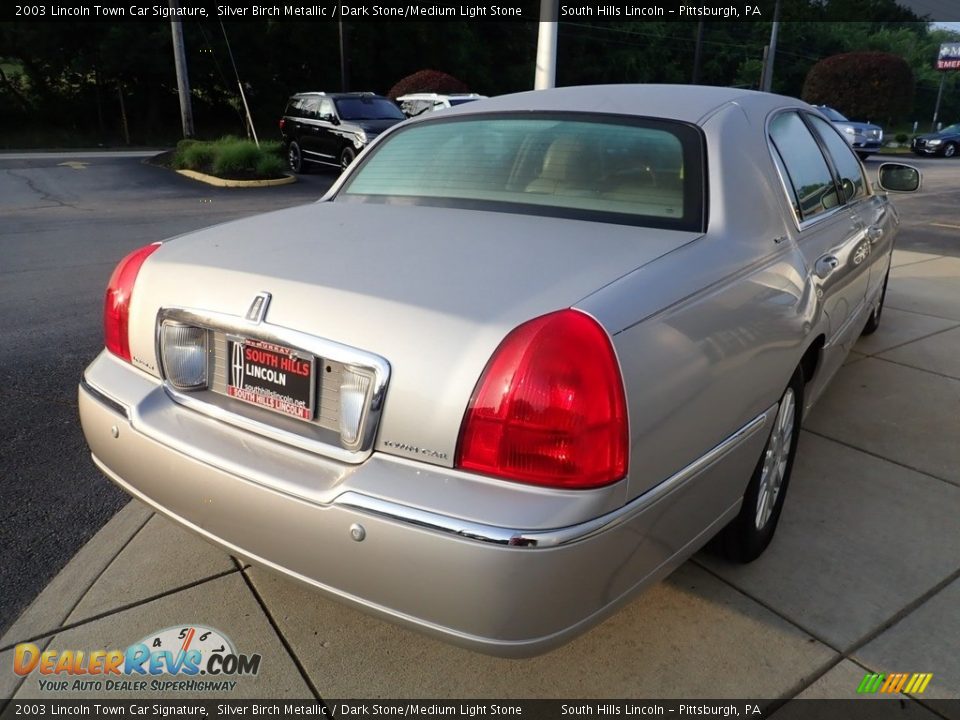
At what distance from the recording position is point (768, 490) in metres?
2.74

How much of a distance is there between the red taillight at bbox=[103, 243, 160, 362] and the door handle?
2.32 meters

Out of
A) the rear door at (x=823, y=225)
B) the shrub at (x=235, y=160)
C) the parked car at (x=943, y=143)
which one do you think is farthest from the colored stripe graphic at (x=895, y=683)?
the parked car at (x=943, y=143)

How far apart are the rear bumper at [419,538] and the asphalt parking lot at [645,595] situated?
406 mm

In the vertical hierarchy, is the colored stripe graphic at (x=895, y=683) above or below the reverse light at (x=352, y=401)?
below

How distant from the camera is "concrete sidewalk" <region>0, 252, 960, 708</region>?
7.36 ft

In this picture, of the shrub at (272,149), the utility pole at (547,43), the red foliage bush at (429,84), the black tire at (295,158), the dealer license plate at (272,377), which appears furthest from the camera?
the red foliage bush at (429,84)

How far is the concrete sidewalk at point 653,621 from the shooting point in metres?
2.24

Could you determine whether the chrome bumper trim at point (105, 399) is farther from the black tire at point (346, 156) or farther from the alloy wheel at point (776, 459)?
the black tire at point (346, 156)

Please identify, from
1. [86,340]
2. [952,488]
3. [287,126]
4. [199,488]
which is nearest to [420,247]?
[199,488]

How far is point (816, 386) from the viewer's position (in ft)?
10.8

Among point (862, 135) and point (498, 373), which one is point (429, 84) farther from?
point (498, 373)

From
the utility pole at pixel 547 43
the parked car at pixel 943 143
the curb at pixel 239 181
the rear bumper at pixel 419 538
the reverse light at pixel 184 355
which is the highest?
the utility pole at pixel 547 43

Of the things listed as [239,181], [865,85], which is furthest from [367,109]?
[865,85]

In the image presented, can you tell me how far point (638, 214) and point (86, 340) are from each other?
164 inches
